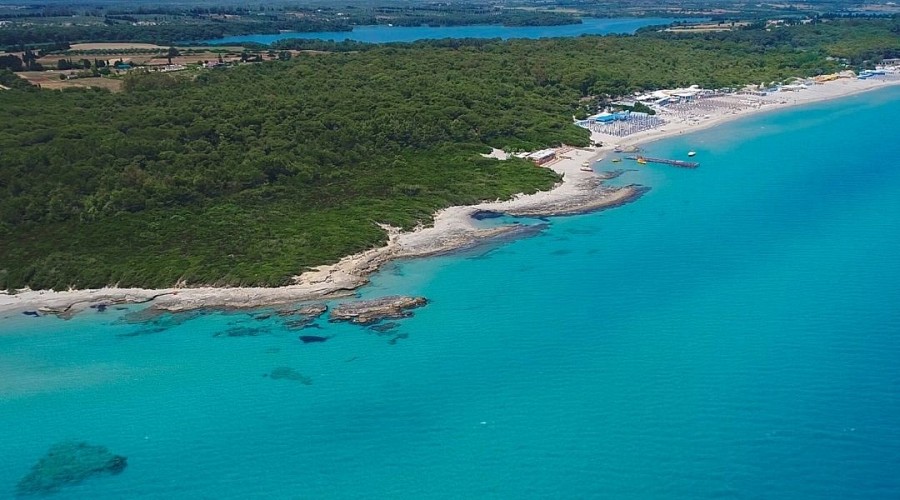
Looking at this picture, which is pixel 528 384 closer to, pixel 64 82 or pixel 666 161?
pixel 666 161

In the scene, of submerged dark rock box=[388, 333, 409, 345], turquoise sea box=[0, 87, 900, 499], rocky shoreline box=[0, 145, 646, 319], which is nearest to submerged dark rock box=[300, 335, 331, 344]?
turquoise sea box=[0, 87, 900, 499]

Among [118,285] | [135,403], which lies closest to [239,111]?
[118,285]

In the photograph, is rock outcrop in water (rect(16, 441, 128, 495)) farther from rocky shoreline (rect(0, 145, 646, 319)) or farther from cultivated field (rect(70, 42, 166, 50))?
cultivated field (rect(70, 42, 166, 50))

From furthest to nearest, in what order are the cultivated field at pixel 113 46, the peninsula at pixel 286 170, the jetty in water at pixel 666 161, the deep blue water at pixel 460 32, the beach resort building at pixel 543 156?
the deep blue water at pixel 460 32 < the cultivated field at pixel 113 46 < the beach resort building at pixel 543 156 < the jetty in water at pixel 666 161 < the peninsula at pixel 286 170

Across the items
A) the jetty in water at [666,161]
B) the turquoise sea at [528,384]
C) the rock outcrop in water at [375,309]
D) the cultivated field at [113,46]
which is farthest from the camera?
the cultivated field at [113,46]

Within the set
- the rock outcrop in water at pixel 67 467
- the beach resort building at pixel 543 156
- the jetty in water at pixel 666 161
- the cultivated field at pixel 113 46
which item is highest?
the cultivated field at pixel 113 46

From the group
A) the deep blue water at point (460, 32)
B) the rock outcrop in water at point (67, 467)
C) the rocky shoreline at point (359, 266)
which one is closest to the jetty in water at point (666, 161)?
the rocky shoreline at point (359, 266)

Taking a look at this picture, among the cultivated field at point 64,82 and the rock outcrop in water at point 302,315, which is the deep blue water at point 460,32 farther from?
the rock outcrop in water at point 302,315
